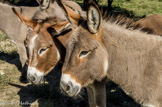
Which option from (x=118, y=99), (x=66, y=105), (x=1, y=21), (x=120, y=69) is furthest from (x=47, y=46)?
(x=1, y=21)

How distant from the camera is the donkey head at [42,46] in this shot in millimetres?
3637

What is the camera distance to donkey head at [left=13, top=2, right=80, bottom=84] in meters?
3.64

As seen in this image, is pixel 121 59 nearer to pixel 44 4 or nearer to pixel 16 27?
pixel 44 4

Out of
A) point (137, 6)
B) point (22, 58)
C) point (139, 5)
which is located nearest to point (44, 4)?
point (22, 58)

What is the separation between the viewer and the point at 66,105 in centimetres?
484

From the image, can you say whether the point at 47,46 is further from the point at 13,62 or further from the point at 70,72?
the point at 13,62

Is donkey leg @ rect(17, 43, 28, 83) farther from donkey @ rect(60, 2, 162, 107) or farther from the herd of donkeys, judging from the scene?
donkey @ rect(60, 2, 162, 107)

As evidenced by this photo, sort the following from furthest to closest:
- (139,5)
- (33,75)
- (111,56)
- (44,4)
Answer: (139,5) → (44,4) → (33,75) → (111,56)

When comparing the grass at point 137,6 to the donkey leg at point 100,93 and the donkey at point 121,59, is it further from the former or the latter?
the donkey at point 121,59

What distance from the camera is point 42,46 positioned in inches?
145

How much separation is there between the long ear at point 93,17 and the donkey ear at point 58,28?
92cm

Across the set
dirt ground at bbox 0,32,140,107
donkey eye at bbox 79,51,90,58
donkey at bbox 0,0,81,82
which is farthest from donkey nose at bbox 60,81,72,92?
donkey at bbox 0,0,81,82

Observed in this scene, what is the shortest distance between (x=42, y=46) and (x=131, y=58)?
59.8 inches

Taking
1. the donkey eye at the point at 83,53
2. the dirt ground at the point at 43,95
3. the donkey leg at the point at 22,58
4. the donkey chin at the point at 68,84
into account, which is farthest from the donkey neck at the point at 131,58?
the donkey leg at the point at 22,58
